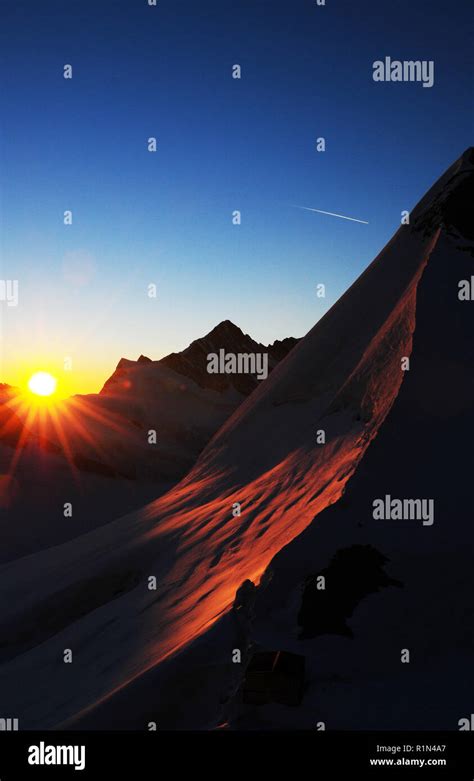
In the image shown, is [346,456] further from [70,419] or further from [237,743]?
[70,419]

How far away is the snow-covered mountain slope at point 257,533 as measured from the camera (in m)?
10.7

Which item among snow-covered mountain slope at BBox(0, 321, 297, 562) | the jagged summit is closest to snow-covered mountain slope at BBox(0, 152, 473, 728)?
snow-covered mountain slope at BBox(0, 321, 297, 562)

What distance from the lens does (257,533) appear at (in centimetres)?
1487

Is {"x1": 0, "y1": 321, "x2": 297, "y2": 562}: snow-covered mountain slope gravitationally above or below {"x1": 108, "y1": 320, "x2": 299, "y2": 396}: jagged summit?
below

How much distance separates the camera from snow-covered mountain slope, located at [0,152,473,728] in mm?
10727

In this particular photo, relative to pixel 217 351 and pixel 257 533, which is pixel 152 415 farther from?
pixel 257 533

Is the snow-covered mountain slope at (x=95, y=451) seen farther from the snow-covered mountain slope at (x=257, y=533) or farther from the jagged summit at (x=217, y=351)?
the snow-covered mountain slope at (x=257, y=533)

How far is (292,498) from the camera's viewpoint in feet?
51.2

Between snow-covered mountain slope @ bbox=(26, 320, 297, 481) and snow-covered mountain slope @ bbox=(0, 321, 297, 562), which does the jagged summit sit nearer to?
snow-covered mountain slope @ bbox=(26, 320, 297, 481)

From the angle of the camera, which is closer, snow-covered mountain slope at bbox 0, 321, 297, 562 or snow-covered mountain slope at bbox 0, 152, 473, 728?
snow-covered mountain slope at bbox 0, 152, 473, 728

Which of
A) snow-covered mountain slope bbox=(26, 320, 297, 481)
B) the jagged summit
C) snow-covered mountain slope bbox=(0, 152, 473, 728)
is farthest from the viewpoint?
the jagged summit

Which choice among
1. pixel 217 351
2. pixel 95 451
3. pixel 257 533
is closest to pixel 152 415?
pixel 95 451

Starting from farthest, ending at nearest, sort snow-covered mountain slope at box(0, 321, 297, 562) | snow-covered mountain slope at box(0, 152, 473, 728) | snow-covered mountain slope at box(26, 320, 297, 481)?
snow-covered mountain slope at box(26, 320, 297, 481)
snow-covered mountain slope at box(0, 321, 297, 562)
snow-covered mountain slope at box(0, 152, 473, 728)

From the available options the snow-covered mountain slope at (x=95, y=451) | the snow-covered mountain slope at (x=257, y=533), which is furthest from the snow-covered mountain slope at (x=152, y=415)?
the snow-covered mountain slope at (x=257, y=533)
